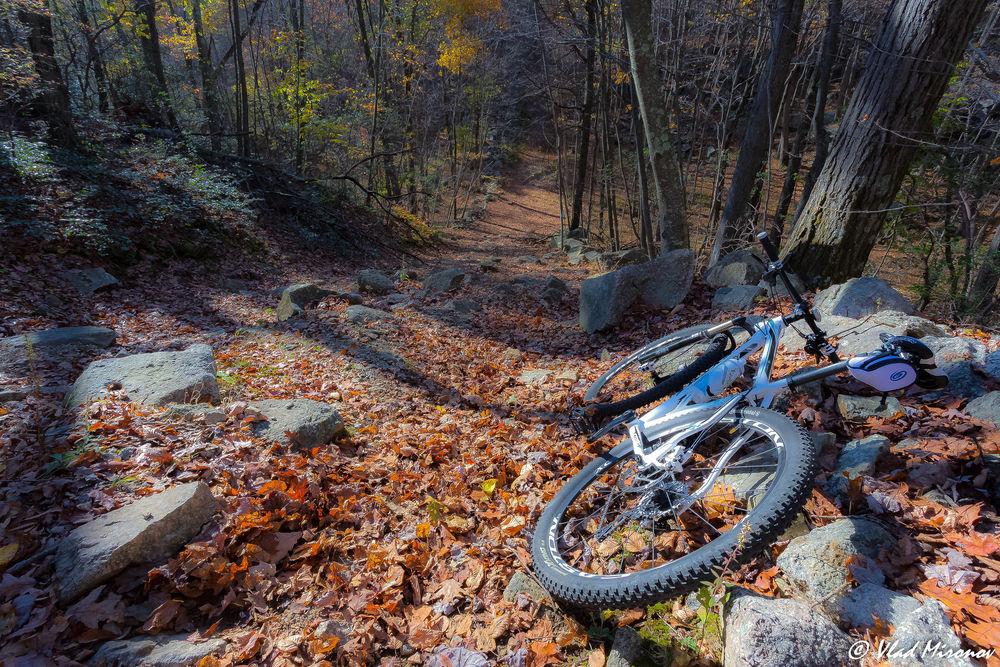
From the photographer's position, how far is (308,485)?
3291 mm

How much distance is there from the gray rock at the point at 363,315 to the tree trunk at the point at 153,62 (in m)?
10.5

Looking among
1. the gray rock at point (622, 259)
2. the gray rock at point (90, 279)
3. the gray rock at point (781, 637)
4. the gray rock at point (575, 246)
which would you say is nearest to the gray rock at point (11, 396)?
the gray rock at point (90, 279)

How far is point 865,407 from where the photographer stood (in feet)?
11.2

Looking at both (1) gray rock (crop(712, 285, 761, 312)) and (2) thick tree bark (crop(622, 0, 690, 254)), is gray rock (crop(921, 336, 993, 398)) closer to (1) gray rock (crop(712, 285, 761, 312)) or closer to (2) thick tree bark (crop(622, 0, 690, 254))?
(1) gray rock (crop(712, 285, 761, 312))

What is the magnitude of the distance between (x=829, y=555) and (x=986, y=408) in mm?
1865

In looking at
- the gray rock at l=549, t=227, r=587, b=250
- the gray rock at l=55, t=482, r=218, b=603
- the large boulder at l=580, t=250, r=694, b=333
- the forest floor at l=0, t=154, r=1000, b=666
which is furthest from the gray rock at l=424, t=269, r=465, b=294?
the gray rock at l=549, t=227, r=587, b=250

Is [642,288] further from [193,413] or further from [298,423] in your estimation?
[193,413]

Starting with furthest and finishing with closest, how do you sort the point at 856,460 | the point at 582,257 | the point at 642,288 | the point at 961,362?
the point at 582,257 → the point at 642,288 → the point at 961,362 → the point at 856,460

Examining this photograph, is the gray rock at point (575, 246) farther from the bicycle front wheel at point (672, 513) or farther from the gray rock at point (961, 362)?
the bicycle front wheel at point (672, 513)

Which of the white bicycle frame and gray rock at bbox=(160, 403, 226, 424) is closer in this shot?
the white bicycle frame

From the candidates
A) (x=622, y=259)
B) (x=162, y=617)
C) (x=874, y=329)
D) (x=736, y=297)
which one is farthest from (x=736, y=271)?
(x=162, y=617)

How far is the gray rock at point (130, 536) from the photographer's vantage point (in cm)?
237

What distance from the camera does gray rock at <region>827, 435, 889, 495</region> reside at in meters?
2.80

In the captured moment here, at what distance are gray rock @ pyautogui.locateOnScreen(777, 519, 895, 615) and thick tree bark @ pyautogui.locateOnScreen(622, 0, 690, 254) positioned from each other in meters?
5.73
